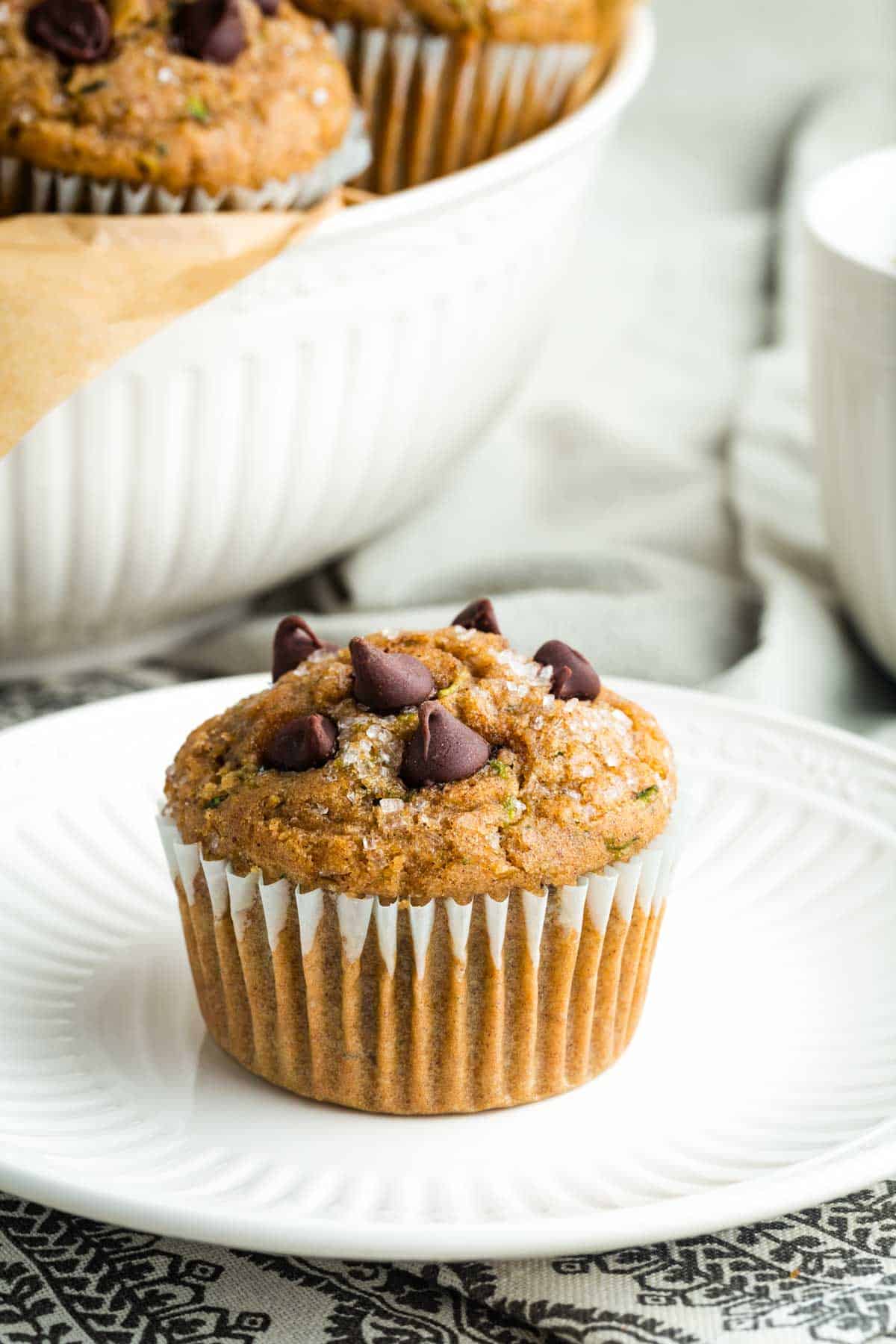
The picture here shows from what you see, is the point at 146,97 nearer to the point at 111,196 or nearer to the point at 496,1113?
the point at 111,196

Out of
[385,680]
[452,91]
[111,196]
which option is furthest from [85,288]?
[452,91]

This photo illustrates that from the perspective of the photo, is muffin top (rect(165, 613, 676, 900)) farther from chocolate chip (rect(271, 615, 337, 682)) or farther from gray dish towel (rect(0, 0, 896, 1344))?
gray dish towel (rect(0, 0, 896, 1344))

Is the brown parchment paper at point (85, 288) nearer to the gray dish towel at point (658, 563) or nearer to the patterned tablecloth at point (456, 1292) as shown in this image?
the gray dish towel at point (658, 563)

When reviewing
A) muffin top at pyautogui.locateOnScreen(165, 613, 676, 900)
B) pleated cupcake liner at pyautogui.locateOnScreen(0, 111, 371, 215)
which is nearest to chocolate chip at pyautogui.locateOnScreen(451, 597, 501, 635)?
muffin top at pyautogui.locateOnScreen(165, 613, 676, 900)

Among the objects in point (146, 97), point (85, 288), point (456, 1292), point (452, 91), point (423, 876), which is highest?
point (146, 97)

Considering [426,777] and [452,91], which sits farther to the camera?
[452,91]

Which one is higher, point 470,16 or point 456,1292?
point 470,16

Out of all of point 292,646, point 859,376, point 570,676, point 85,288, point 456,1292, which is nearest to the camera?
point 456,1292
